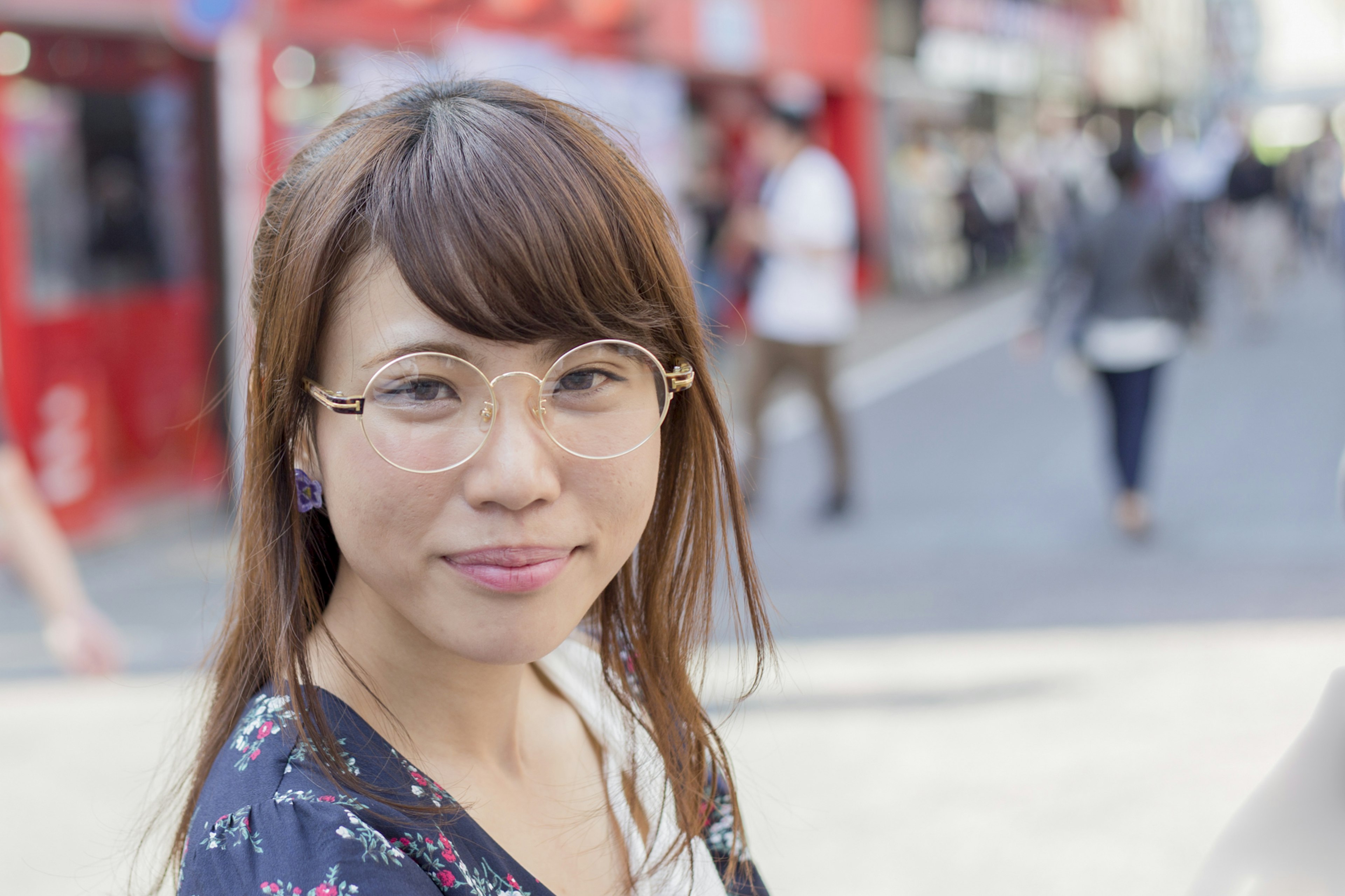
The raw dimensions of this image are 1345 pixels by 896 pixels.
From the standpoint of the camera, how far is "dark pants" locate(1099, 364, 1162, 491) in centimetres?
634

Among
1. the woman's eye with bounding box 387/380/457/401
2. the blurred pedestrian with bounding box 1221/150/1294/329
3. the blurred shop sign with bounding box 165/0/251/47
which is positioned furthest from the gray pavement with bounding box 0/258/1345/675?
the blurred pedestrian with bounding box 1221/150/1294/329

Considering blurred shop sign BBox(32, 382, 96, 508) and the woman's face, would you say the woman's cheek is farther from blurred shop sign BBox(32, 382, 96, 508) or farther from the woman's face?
blurred shop sign BBox(32, 382, 96, 508)

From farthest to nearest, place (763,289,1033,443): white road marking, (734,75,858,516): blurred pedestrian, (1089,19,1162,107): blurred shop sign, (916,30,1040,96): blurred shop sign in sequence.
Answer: (1089,19,1162,107): blurred shop sign
(916,30,1040,96): blurred shop sign
(763,289,1033,443): white road marking
(734,75,858,516): blurred pedestrian

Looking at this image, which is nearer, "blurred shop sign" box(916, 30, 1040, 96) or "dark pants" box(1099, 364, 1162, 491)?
"dark pants" box(1099, 364, 1162, 491)

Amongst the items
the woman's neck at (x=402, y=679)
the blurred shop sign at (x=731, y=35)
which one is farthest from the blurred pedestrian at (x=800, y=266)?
the blurred shop sign at (x=731, y=35)

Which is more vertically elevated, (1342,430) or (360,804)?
(360,804)

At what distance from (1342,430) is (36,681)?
7.51 m

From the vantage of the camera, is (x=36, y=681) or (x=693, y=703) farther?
(x=36, y=681)

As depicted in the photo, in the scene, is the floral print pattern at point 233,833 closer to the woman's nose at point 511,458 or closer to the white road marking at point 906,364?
the woman's nose at point 511,458

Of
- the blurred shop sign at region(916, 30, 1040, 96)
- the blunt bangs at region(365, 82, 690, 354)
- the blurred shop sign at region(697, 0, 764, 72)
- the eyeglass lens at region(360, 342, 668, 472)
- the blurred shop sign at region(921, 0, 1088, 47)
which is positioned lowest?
the eyeglass lens at region(360, 342, 668, 472)

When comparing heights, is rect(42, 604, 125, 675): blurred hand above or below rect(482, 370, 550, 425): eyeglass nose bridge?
below

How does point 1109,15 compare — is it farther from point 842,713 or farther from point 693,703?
point 693,703

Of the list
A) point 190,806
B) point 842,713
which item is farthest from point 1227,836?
point 842,713

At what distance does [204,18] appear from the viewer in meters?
5.45
